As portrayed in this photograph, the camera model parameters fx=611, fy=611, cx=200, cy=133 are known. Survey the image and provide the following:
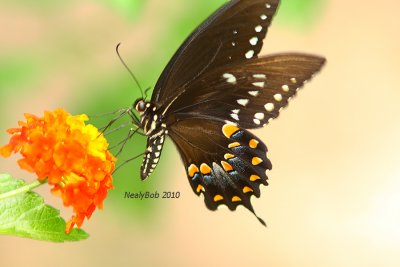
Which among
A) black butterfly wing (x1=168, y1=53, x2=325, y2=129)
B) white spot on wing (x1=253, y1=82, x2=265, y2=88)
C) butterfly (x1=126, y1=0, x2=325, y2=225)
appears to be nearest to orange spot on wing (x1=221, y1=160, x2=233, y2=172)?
butterfly (x1=126, y1=0, x2=325, y2=225)

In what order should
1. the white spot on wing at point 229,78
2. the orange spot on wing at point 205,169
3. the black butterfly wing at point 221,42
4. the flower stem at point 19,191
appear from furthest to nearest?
the orange spot on wing at point 205,169
the white spot on wing at point 229,78
the black butterfly wing at point 221,42
the flower stem at point 19,191

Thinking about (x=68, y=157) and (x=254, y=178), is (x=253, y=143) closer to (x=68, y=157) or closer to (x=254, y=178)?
(x=254, y=178)

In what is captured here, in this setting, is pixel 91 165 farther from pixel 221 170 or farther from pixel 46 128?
pixel 221 170

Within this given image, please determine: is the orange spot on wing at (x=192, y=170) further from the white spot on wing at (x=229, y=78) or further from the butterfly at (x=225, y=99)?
the white spot on wing at (x=229, y=78)

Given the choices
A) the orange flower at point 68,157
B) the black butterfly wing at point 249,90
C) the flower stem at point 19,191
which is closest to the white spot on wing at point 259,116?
the black butterfly wing at point 249,90

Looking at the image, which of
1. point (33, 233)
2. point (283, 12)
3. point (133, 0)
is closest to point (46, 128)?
point (33, 233)
